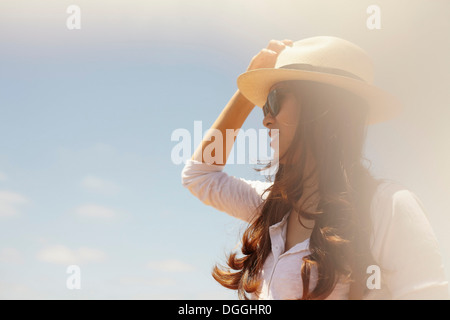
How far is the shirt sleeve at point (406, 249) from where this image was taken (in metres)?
2.22

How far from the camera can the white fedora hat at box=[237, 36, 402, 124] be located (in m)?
3.05

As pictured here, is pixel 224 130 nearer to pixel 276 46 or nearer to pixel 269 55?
pixel 269 55

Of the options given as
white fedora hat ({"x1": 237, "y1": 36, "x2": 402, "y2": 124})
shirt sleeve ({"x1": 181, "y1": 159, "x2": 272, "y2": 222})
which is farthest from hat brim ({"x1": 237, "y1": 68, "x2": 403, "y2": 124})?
shirt sleeve ({"x1": 181, "y1": 159, "x2": 272, "y2": 222})

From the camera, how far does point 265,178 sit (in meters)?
3.64

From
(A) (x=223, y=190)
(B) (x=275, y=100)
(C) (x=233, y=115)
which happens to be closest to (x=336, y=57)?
(B) (x=275, y=100)

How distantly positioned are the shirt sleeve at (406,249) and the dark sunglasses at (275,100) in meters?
1.02

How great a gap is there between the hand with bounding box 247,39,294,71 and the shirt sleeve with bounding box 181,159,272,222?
95 cm

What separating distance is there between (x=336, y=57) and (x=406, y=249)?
153 centimetres

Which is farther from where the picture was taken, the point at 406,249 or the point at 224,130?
the point at 224,130

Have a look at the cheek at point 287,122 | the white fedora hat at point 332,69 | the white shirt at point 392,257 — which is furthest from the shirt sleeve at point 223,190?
the white fedora hat at point 332,69

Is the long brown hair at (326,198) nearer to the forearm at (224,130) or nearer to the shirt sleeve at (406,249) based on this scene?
the shirt sleeve at (406,249)

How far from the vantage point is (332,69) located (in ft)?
10.2
